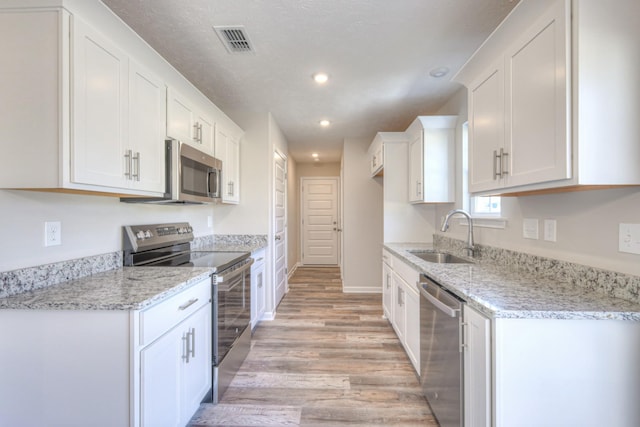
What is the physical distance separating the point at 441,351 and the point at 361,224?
9.85ft

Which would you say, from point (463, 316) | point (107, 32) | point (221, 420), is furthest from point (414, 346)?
point (107, 32)

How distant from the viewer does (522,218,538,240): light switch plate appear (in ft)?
→ 5.64

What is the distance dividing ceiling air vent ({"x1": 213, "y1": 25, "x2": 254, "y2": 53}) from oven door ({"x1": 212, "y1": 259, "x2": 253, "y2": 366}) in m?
1.60

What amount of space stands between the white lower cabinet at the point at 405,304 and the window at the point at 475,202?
2.72 feet

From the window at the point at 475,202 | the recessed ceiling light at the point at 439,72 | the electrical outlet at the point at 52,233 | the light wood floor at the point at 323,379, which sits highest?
the recessed ceiling light at the point at 439,72

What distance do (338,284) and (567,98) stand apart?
14.3 ft

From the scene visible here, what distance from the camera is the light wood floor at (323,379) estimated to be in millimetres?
1775

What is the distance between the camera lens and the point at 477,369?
3.91 feet

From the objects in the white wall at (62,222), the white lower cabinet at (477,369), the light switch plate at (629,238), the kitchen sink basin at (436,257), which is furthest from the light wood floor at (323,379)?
the light switch plate at (629,238)

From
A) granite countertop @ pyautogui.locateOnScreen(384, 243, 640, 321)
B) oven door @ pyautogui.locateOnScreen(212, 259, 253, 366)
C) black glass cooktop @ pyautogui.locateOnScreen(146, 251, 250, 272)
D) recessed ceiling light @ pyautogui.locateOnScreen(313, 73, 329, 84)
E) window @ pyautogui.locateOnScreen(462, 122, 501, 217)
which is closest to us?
granite countertop @ pyautogui.locateOnScreen(384, 243, 640, 321)

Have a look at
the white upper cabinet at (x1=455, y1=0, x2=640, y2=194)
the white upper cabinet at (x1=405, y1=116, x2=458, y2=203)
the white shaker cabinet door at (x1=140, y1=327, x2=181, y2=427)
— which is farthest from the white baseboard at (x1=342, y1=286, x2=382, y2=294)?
the white upper cabinet at (x1=455, y1=0, x2=640, y2=194)

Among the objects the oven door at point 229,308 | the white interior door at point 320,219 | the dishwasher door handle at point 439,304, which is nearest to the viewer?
the dishwasher door handle at point 439,304

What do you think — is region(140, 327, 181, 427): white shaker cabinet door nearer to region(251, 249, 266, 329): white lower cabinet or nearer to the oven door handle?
the oven door handle

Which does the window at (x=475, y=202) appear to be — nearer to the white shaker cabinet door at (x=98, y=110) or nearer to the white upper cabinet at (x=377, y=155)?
the white upper cabinet at (x=377, y=155)
